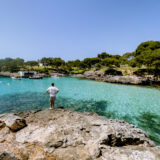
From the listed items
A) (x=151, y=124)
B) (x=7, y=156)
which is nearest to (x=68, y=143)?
(x=7, y=156)

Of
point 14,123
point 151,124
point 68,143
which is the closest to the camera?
point 68,143

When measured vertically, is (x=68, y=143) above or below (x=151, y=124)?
above

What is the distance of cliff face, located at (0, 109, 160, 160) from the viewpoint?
12.7 feet

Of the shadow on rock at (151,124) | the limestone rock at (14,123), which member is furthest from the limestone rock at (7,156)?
the shadow on rock at (151,124)

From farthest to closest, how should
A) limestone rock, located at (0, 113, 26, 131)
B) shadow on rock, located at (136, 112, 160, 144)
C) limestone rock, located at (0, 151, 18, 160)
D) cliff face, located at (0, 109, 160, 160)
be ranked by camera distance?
shadow on rock, located at (136, 112, 160, 144), limestone rock, located at (0, 113, 26, 131), cliff face, located at (0, 109, 160, 160), limestone rock, located at (0, 151, 18, 160)

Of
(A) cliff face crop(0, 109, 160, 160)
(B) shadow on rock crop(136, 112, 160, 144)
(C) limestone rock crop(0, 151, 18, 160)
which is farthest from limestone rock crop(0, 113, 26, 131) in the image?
(B) shadow on rock crop(136, 112, 160, 144)

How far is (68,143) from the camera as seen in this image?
14.7ft

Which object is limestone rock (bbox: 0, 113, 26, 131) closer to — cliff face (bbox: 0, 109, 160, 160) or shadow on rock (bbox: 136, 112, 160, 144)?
cliff face (bbox: 0, 109, 160, 160)

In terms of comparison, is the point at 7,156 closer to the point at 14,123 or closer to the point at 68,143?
the point at 14,123

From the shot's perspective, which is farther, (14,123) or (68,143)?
(14,123)

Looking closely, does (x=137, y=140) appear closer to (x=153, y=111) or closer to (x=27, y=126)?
(x=27, y=126)

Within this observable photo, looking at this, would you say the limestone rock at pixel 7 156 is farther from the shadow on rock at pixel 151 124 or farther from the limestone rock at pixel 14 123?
the shadow on rock at pixel 151 124

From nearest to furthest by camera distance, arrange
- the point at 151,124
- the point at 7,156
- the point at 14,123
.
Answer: the point at 7,156 → the point at 14,123 → the point at 151,124

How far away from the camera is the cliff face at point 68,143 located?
12.7ft
